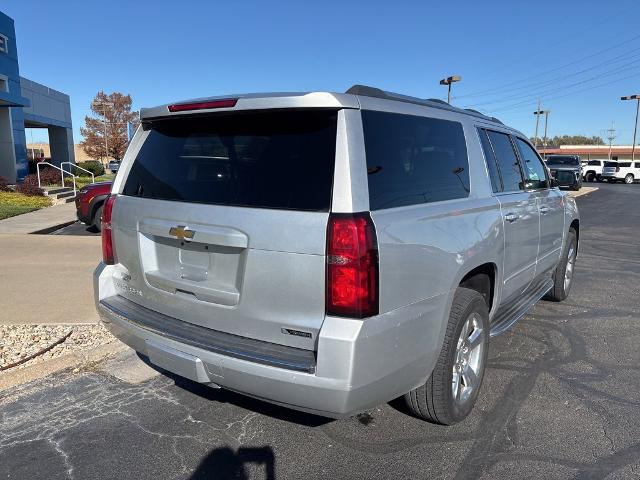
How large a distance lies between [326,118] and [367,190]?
41 centimetres

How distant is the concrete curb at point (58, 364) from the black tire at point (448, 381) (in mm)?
2590

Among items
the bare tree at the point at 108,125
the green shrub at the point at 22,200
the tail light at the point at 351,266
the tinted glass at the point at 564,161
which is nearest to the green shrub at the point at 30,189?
the green shrub at the point at 22,200

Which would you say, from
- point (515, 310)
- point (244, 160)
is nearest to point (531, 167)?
point (515, 310)

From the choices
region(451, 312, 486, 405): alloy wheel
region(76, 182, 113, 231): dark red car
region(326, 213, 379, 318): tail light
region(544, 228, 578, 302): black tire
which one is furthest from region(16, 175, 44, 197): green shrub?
region(326, 213, 379, 318): tail light

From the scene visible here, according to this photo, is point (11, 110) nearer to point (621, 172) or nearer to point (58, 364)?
point (58, 364)

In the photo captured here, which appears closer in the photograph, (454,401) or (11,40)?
(454,401)

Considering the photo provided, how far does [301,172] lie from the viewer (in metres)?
2.52

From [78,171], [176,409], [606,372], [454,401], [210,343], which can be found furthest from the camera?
[78,171]

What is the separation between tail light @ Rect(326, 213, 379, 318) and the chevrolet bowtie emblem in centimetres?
83

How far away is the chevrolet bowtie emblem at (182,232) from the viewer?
8.96ft

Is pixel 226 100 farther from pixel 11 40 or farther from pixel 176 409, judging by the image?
pixel 11 40

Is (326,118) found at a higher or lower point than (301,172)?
higher

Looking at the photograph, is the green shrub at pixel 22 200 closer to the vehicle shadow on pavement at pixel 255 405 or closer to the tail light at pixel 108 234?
the tail light at pixel 108 234

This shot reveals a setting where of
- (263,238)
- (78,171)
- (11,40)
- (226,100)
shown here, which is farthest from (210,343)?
(78,171)
